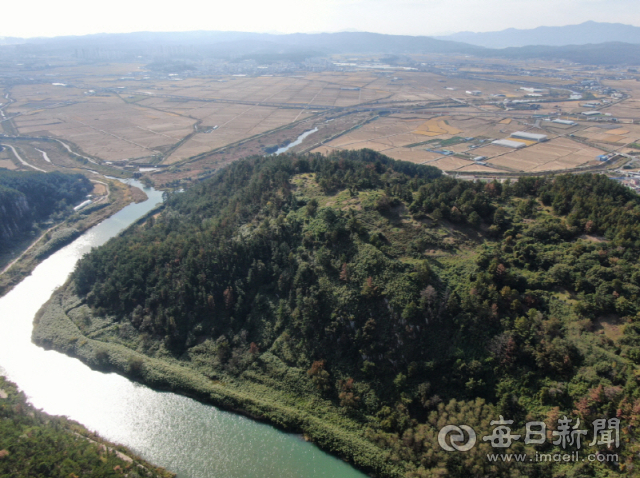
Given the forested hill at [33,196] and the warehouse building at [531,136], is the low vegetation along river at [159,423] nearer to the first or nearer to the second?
the forested hill at [33,196]

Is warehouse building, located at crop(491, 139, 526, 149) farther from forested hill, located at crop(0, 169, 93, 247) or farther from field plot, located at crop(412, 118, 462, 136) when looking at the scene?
forested hill, located at crop(0, 169, 93, 247)

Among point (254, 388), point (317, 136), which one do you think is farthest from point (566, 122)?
point (254, 388)

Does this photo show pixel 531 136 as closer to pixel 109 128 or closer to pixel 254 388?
pixel 254 388

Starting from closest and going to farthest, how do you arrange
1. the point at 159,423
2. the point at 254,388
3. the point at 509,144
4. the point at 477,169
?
the point at 159,423 → the point at 254,388 → the point at 477,169 → the point at 509,144

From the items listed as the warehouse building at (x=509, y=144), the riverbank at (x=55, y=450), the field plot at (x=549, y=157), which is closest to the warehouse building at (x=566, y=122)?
the field plot at (x=549, y=157)

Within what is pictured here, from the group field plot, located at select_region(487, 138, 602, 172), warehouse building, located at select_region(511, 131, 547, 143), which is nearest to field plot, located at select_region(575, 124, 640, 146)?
field plot, located at select_region(487, 138, 602, 172)
